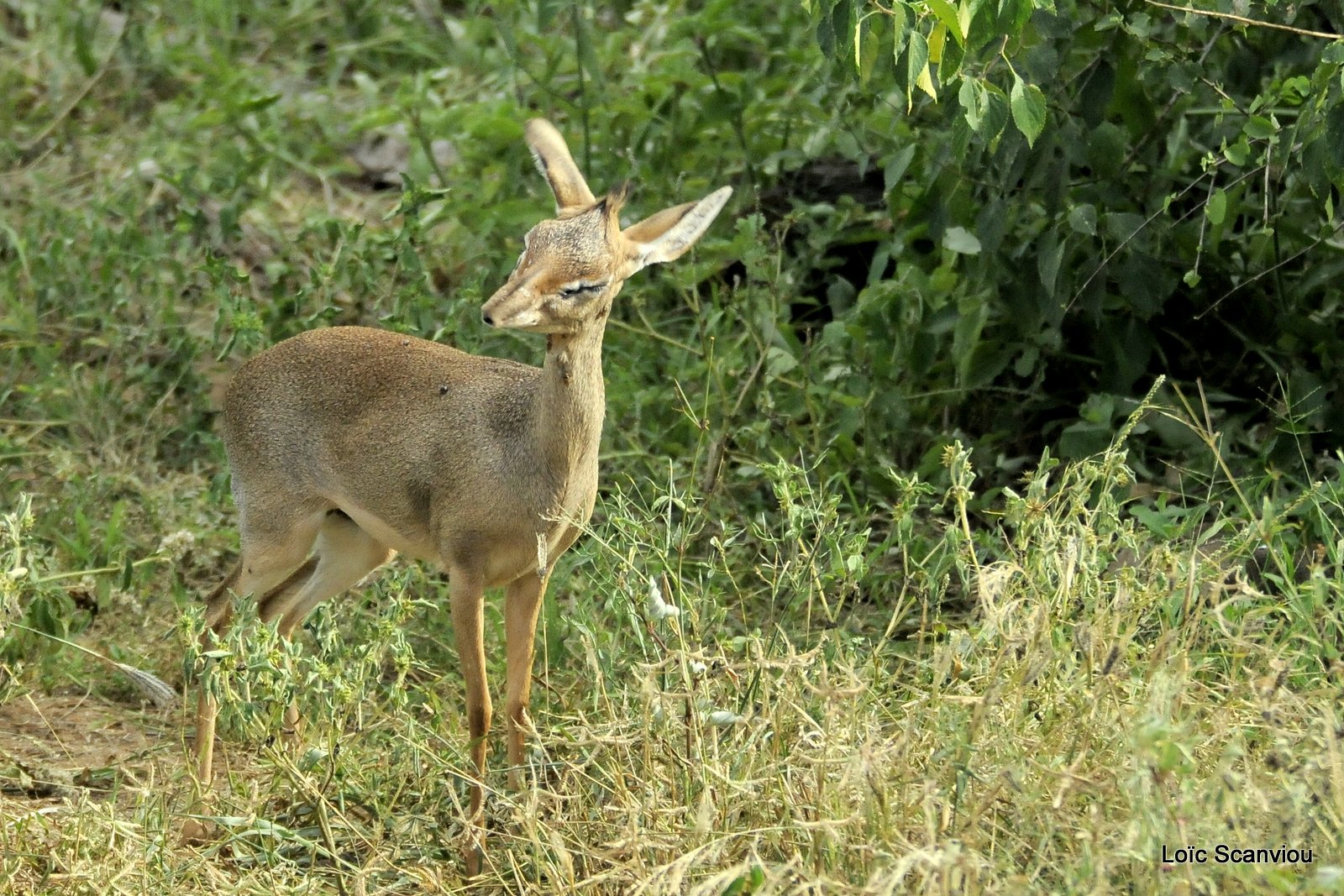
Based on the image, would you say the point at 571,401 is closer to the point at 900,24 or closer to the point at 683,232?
the point at 683,232

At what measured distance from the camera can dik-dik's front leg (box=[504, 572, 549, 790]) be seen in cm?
403

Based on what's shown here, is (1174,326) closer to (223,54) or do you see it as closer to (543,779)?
(543,779)

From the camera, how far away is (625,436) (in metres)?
5.29

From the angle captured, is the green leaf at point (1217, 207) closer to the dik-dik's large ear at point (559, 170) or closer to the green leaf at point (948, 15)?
the green leaf at point (948, 15)

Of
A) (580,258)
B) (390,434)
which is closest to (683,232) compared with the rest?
(580,258)

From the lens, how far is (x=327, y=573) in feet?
15.1

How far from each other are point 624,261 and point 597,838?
1.19 m

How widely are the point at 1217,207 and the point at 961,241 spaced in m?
0.76

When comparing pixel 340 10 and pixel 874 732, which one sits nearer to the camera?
pixel 874 732

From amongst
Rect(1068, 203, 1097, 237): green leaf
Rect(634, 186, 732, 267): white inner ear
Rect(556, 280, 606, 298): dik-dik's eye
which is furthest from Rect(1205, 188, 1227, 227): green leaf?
Rect(556, 280, 606, 298): dik-dik's eye

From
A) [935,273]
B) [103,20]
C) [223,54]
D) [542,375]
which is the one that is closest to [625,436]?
[935,273]

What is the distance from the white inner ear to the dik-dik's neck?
0.66ft

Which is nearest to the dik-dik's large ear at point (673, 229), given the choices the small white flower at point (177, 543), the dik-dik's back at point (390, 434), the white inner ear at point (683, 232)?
the white inner ear at point (683, 232)

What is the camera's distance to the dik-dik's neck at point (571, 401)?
3689 mm
